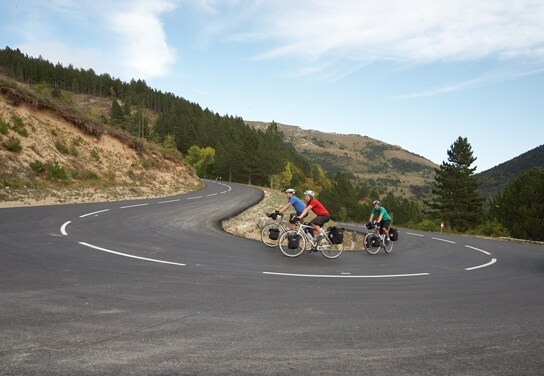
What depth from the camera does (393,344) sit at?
15.3 feet

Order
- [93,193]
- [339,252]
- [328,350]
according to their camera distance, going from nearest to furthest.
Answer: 1. [328,350]
2. [339,252]
3. [93,193]

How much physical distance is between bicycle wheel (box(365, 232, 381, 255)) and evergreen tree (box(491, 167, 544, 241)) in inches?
1503

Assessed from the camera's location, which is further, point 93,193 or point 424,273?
point 93,193

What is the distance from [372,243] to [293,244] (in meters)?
4.34

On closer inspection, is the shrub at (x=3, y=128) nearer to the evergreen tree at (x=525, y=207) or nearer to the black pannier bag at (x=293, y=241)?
the black pannier bag at (x=293, y=241)

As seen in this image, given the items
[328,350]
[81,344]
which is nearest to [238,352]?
[328,350]

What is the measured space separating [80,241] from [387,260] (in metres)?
9.65

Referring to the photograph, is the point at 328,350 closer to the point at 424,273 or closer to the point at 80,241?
the point at 424,273

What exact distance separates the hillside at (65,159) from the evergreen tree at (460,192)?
35223 millimetres

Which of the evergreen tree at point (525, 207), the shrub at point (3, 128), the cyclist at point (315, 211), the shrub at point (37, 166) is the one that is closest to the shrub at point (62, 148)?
the shrub at point (3, 128)

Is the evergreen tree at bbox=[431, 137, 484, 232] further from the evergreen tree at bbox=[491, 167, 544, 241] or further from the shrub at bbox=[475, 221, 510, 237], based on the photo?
the shrub at bbox=[475, 221, 510, 237]

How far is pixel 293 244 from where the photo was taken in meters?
11.1

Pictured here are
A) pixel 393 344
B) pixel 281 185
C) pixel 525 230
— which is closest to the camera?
pixel 393 344

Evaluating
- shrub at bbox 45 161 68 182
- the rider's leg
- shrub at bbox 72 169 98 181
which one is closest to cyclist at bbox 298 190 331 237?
the rider's leg
